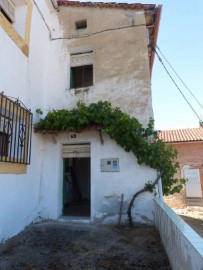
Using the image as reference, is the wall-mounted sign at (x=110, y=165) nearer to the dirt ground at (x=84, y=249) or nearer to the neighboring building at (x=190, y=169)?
the dirt ground at (x=84, y=249)

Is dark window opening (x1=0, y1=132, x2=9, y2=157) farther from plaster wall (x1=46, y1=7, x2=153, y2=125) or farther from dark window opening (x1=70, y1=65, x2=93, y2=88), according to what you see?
dark window opening (x1=70, y1=65, x2=93, y2=88)

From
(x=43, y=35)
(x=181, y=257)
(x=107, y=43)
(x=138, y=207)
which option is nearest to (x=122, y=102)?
(x=107, y=43)

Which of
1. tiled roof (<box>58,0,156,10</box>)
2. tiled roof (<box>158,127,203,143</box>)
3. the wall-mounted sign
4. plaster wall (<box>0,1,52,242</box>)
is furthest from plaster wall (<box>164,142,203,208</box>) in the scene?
plaster wall (<box>0,1,52,242</box>)

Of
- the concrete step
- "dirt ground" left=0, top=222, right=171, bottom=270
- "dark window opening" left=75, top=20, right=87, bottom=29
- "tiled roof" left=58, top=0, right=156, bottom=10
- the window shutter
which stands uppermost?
"tiled roof" left=58, top=0, right=156, bottom=10

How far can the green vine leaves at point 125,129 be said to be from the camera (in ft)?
20.0

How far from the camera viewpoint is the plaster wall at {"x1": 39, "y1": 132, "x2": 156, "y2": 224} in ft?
20.4

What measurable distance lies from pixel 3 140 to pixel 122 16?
5.82 meters

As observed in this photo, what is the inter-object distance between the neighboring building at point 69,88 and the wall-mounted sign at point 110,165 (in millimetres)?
29

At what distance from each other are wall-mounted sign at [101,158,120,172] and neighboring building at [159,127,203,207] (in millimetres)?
7555

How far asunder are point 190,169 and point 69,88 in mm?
10180

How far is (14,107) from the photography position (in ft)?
17.6

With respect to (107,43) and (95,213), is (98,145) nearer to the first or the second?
(95,213)

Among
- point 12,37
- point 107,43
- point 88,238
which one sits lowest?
point 88,238

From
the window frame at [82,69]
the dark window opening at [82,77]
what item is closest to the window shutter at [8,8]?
the window frame at [82,69]
